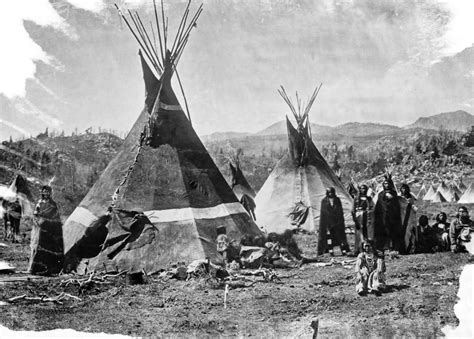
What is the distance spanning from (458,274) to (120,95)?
9.54 meters

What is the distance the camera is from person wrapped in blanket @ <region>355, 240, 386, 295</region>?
25.4 feet

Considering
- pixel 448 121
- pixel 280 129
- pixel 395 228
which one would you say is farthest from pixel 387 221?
pixel 280 129

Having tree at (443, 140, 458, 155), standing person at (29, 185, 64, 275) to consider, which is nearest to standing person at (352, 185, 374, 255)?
standing person at (29, 185, 64, 275)

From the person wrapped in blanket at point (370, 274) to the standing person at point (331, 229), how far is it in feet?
11.4

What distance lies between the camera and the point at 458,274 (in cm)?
838

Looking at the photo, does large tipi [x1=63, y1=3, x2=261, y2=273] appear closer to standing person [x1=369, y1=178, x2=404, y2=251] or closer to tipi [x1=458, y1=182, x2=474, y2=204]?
standing person [x1=369, y1=178, x2=404, y2=251]

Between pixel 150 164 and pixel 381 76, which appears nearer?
pixel 150 164

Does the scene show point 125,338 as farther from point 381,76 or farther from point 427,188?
point 427,188

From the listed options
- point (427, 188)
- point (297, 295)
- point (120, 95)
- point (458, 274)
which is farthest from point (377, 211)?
point (427, 188)

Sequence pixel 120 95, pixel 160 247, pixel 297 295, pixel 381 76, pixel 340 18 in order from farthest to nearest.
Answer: pixel 120 95, pixel 381 76, pixel 340 18, pixel 160 247, pixel 297 295

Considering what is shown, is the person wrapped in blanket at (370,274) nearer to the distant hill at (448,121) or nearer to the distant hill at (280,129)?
the distant hill at (448,121)

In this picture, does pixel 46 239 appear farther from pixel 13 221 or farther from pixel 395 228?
pixel 395 228

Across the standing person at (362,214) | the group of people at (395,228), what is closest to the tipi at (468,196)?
the group of people at (395,228)

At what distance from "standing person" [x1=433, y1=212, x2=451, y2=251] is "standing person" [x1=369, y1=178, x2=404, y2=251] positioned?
2.35 feet
